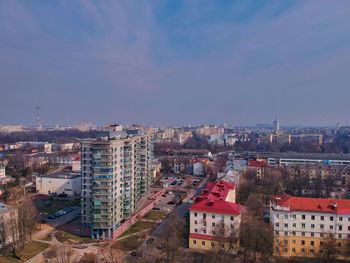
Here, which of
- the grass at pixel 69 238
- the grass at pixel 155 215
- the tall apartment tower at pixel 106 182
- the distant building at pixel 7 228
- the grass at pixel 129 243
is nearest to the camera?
the distant building at pixel 7 228

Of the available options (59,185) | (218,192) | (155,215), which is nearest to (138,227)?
(155,215)

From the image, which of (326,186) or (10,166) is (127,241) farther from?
(10,166)

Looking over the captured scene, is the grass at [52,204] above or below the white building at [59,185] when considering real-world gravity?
below

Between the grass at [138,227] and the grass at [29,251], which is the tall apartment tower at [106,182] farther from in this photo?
the grass at [29,251]

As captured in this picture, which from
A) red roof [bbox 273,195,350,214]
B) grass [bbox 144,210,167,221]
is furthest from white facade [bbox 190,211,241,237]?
grass [bbox 144,210,167,221]

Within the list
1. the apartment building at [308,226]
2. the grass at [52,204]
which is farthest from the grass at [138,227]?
the apartment building at [308,226]

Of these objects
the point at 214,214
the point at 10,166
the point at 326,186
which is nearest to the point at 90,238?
the point at 214,214

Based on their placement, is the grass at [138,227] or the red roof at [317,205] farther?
the grass at [138,227]
